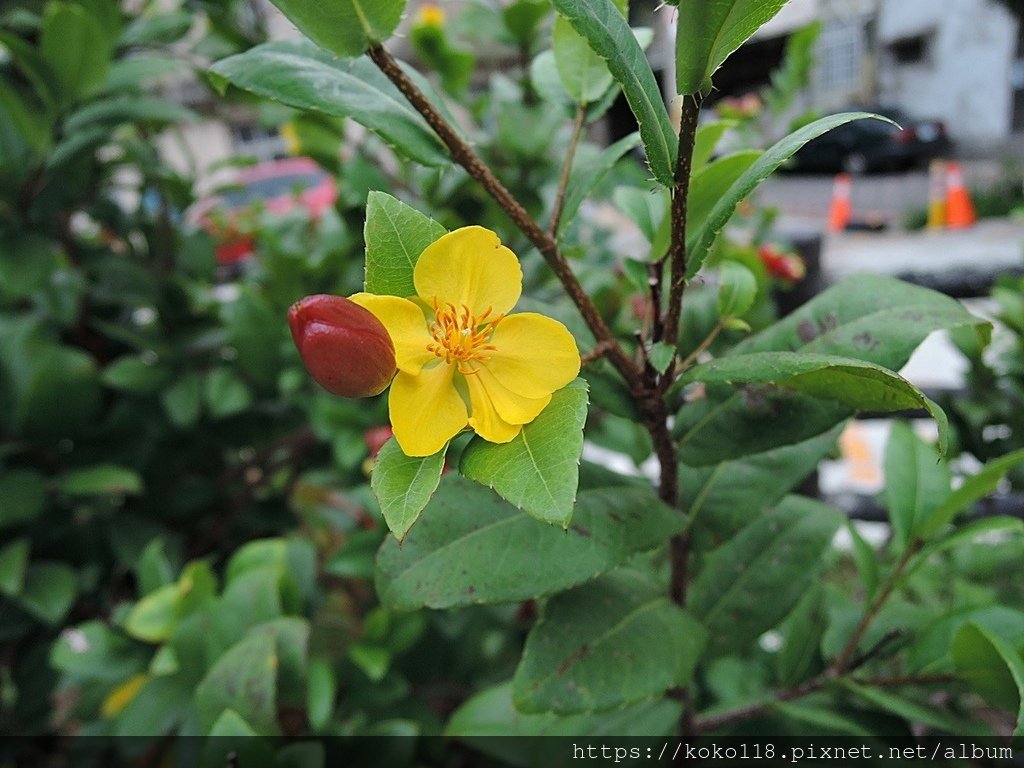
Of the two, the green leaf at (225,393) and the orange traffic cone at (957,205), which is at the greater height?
the green leaf at (225,393)

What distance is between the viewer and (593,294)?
73 cm

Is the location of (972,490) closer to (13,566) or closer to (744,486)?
(744,486)

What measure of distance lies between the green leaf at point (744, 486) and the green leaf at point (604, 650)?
0.06 metres

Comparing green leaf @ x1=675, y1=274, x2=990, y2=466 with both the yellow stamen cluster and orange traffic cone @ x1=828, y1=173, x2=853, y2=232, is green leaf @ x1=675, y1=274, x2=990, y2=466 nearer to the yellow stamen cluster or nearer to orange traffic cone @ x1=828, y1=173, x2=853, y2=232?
the yellow stamen cluster

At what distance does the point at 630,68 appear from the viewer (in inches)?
11.0

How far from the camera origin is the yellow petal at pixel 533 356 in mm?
284

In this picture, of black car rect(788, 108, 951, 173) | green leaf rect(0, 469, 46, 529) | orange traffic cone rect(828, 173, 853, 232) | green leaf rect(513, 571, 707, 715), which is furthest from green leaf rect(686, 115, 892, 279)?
black car rect(788, 108, 951, 173)

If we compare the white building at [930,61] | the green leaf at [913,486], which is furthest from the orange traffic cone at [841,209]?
the green leaf at [913,486]

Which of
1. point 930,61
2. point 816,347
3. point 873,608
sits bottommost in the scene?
point 873,608

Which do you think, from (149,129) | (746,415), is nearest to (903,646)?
(746,415)

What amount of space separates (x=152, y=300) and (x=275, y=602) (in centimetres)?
54

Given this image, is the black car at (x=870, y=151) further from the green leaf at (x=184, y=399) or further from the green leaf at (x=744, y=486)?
the green leaf at (x=744, y=486)

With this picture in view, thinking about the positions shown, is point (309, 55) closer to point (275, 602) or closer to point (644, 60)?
point (644, 60)

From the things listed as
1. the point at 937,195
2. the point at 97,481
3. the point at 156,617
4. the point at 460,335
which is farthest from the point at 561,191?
the point at 937,195
